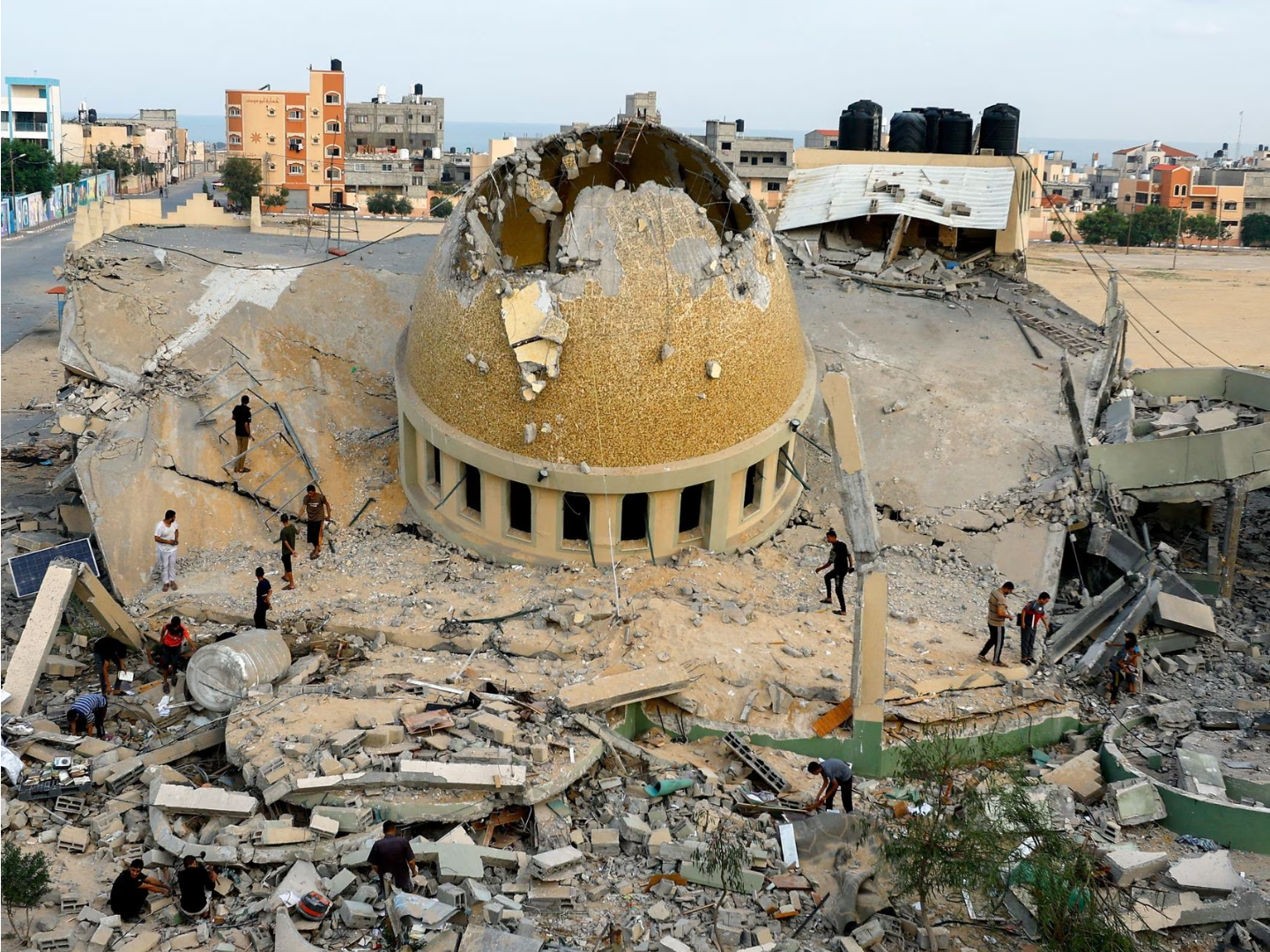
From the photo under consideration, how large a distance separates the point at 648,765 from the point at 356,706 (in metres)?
3.18

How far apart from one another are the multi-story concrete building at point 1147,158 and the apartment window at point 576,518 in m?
106

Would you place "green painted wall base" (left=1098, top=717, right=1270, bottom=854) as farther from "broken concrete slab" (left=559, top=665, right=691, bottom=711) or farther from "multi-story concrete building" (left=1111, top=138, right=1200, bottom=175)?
"multi-story concrete building" (left=1111, top=138, right=1200, bottom=175)

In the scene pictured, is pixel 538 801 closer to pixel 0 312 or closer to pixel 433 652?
pixel 433 652

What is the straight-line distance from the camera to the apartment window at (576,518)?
17.5m

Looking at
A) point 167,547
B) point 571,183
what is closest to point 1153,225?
point 571,183

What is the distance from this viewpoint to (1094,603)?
1748 cm

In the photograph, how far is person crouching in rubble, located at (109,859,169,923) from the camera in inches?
411

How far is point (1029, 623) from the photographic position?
51.8 feet

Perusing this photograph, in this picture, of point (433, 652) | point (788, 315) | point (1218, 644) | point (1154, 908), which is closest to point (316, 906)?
point (433, 652)

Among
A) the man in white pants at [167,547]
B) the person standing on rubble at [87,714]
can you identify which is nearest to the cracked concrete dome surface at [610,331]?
the man in white pants at [167,547]

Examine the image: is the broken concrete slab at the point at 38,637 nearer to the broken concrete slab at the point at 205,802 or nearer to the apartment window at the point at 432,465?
the broken concrete slab at the point at 205,802

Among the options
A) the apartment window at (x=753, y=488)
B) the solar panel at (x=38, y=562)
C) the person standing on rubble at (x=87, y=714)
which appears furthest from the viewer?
the apartment window at (x=753, y=488)

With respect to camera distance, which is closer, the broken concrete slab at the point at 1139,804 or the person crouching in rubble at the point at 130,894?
the person crouching in rubble at the point at 130,894

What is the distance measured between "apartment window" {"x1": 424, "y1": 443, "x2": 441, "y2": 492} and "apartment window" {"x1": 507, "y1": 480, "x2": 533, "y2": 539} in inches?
57.9
